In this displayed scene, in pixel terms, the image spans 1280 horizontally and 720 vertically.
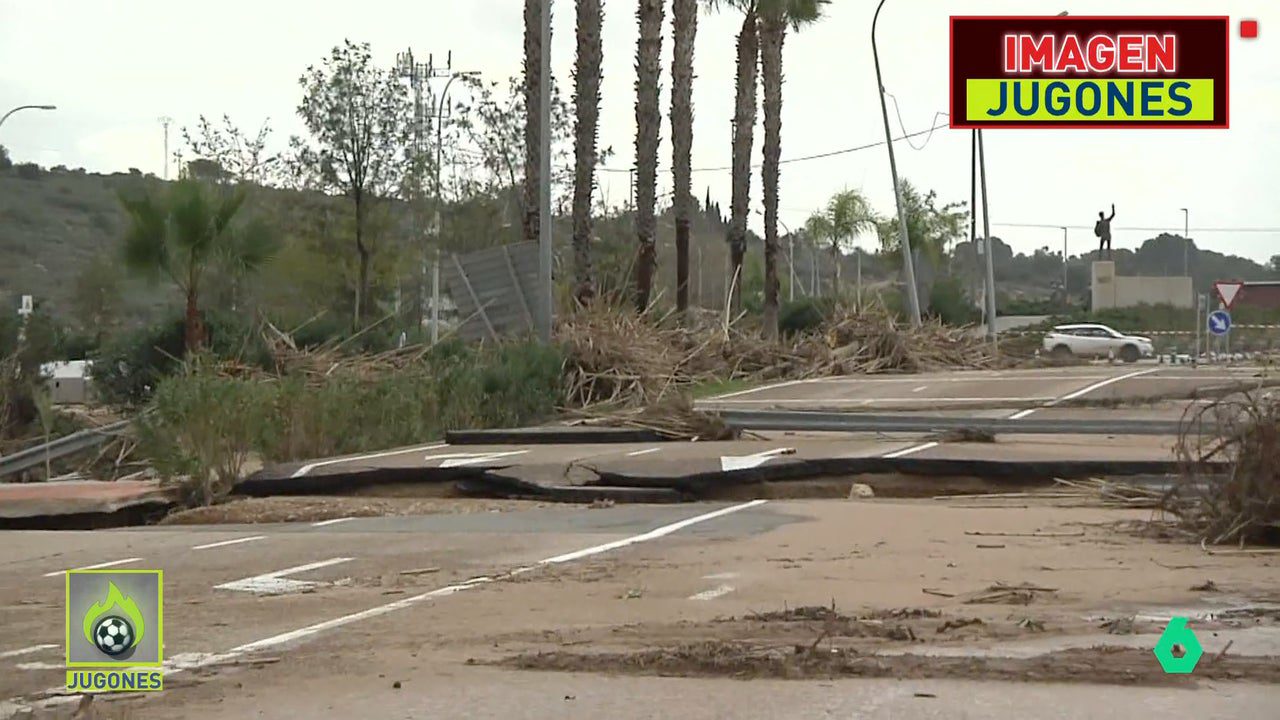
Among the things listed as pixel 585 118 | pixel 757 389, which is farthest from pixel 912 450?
pixel 757 389

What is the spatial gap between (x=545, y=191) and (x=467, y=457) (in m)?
8.69

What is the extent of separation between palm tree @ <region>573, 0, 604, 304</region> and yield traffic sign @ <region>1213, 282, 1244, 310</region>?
17828mm

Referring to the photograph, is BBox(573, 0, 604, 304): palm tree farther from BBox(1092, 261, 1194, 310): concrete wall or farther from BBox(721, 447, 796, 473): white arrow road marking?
BBox(1092, 261, 1194, 310): concrete wall

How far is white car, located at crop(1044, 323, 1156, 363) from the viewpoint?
193 ft

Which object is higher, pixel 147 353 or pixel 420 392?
pixel 147 353

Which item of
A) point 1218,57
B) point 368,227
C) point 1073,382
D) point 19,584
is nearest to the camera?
point 19,584

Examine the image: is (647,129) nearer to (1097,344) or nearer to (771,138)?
(771,138)

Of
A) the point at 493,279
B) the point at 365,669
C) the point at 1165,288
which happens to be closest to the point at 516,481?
the point at 365,669

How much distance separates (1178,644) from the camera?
25.0ft

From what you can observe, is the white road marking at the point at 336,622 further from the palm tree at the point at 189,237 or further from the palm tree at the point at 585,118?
the palm tree at the point at 585,118

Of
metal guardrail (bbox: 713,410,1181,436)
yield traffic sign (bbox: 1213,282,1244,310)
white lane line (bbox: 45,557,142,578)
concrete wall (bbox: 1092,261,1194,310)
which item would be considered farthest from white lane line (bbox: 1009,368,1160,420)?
concrete wall (bbox: 1092,261,1194,310)

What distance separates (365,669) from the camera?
762cm

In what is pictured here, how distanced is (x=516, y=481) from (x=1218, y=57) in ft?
32.6

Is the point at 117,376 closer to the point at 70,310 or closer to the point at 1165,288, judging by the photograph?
the point at 70,310
